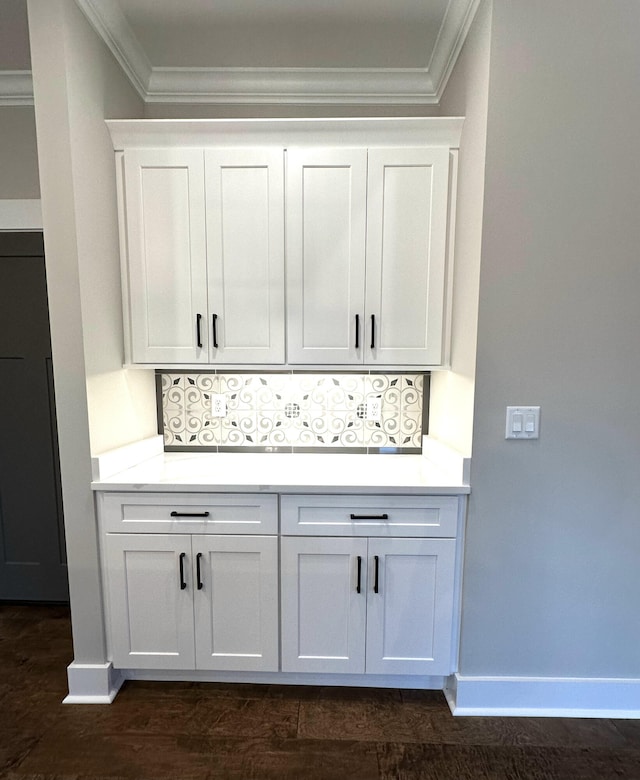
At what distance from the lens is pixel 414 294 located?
1.82 m

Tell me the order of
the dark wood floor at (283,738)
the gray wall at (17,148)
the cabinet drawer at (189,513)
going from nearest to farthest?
the dark wood floor at (283,738) → the cabinet drawer at (189,513) → the gray wall at (17,148)

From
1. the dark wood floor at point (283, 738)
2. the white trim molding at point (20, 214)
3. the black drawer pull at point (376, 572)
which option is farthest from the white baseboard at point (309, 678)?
the white trim molding at point (20, 214)

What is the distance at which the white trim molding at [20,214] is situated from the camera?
215 centimetres

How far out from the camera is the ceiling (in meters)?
1.66

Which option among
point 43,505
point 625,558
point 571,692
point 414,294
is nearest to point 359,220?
point 414,294

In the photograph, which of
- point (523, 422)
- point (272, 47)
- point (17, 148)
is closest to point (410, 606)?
point (523, 422)

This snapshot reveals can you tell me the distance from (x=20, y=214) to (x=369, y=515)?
7.86 feet

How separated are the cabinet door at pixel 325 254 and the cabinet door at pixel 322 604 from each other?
2.78 feet

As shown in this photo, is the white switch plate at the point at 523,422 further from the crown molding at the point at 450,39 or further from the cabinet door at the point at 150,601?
the crown molding at the point at 450,39

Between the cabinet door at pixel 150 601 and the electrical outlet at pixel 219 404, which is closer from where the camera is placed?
the cabinet door at pixel 150 601

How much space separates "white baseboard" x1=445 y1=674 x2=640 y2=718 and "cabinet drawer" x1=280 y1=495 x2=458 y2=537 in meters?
0.68

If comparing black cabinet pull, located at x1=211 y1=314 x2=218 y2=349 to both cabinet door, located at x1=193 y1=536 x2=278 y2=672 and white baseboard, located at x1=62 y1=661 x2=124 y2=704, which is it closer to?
cabinet door, located at x1=193 y1=536 x2=278 y2=672

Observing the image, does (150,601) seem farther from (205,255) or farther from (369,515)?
(205,255)

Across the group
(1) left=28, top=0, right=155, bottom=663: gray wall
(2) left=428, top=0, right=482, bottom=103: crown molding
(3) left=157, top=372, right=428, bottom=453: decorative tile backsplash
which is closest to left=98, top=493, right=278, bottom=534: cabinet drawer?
(1) left=28, top=0, right=155, bottom=663: gray wall
